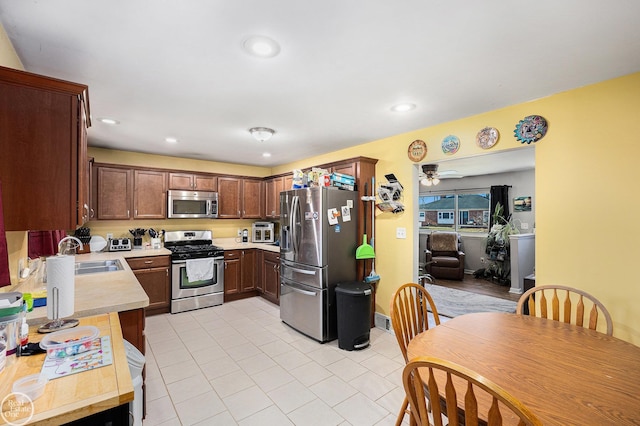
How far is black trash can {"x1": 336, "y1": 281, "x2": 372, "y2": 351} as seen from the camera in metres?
3.10

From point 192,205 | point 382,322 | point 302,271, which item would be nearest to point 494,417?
point 302,271

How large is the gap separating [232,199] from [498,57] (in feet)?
14.8

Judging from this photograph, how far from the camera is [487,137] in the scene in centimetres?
271

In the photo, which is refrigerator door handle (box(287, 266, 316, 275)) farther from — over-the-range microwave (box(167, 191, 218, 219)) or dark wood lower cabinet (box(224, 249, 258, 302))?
over-the-range microwave (box(167, 191, 218, 219))

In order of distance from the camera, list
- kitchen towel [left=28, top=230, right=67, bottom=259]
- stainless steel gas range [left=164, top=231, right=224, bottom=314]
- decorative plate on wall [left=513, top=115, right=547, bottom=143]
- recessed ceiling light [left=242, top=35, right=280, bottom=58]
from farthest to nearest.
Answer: stainless steel gas range [left=164, top=231, right=224, bottom=314] < kitchen towel [left=28, top=230, right=67, bottom=259] < decorative plate on wall [left=513, top=115, right=547, bottom=143] < recessed ceiling light [left=242, top=35, right=280, bottom=58]

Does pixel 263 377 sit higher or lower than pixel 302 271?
lower

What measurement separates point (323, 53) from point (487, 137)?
6.09 feet

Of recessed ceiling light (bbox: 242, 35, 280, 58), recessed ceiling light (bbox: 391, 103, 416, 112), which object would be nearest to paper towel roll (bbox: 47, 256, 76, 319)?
recessed ceiling light (bbox: 242, 35, 280, 58)

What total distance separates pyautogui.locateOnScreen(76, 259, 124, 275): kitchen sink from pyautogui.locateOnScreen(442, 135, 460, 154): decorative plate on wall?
3739 mm

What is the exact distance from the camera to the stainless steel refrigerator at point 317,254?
10.9 ft

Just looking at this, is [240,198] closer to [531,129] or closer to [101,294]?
[101,294]

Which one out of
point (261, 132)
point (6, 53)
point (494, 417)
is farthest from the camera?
point (261, 132)

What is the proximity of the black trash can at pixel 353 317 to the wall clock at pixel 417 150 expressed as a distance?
1599 mm

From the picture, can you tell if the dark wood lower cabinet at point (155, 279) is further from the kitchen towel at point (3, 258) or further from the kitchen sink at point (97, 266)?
the kitchen towel at point (3, 258)
